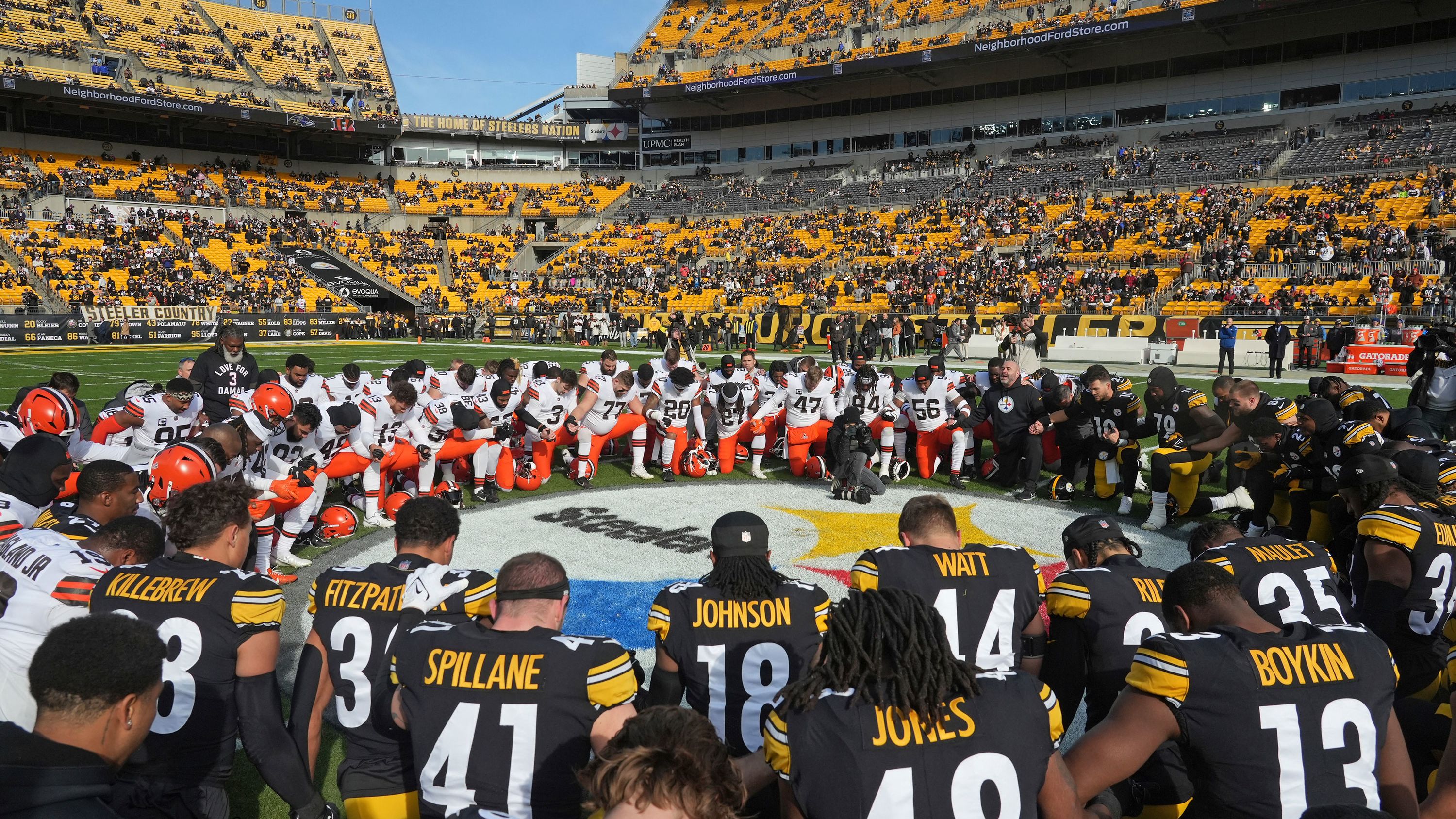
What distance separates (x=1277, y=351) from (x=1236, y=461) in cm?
1436

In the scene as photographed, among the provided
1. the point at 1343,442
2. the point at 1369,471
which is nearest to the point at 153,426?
the point at 1369,471

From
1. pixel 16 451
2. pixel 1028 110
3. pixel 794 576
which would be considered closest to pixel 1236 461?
pixel 794 576

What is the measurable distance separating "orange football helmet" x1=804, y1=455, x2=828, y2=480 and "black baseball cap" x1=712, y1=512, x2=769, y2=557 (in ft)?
25.8

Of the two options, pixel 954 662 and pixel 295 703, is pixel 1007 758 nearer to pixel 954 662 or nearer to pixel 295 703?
pixel 954 662

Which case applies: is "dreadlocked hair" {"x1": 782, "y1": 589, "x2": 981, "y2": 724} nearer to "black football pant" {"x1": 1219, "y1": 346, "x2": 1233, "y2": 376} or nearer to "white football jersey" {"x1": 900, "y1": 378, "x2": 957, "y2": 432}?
"white football jersey" {"x1": 900, "y1": 378, "x2": 957, "y2": 432}

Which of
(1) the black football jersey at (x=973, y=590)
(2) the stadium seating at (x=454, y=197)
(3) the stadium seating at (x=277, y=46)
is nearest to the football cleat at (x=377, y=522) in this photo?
(1) the black football jersey at (x=973, y=590)

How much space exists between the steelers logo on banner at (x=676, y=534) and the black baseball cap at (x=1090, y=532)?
2.28m

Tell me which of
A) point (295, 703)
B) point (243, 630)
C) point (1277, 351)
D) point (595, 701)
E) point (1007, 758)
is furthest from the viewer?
point (1277, 351)

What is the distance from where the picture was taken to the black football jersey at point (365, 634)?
3.60m

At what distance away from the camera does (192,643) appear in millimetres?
3500

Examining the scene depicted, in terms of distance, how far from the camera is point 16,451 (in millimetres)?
5707

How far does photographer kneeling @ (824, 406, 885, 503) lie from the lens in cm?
1049

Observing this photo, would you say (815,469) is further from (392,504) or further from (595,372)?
(392,504)

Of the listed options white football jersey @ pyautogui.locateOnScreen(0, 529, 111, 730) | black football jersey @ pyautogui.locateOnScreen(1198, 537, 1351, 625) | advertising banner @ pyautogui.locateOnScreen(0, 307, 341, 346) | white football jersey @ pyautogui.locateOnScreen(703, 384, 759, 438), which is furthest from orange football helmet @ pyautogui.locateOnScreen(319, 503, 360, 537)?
advertising banner @ pyautogui.locateOnScreen(0, 307, 341, 346)
